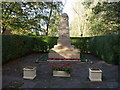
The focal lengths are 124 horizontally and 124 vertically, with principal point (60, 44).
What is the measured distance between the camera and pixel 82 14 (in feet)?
98.3

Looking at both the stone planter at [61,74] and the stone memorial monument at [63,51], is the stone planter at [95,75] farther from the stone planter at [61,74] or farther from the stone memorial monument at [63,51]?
the stone memorial monument at [63,51]

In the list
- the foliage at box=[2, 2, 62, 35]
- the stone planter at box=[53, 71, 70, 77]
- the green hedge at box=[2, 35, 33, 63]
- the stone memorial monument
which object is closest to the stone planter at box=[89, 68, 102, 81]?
the stone planter at box=[53, 71, 70, 77]

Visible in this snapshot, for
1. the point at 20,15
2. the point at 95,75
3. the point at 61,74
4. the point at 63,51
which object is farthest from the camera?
the point at 20,15

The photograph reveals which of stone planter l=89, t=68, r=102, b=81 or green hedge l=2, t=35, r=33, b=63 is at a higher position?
green hedge l=2, t=35, r=33, b=63

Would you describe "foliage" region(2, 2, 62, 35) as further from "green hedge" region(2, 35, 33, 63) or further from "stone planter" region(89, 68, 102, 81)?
"stone planter" region(89, 68, 102, 81)

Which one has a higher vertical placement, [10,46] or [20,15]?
[20,15]

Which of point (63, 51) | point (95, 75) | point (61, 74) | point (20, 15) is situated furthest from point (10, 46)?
point (95, 75)

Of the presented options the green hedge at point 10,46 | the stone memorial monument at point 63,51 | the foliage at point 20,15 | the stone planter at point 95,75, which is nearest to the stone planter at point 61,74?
the stone planter at point 95,75

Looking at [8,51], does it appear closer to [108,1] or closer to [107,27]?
[108,1]

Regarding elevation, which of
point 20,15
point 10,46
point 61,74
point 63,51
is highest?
point 20,15

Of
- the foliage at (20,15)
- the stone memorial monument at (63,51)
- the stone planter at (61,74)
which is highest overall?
the foliage at (20,15)

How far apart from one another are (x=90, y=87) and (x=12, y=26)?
1411 cm

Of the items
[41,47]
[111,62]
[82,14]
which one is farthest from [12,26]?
[82,14]

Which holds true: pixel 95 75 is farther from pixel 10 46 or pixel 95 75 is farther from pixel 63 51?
pixel 10 46
